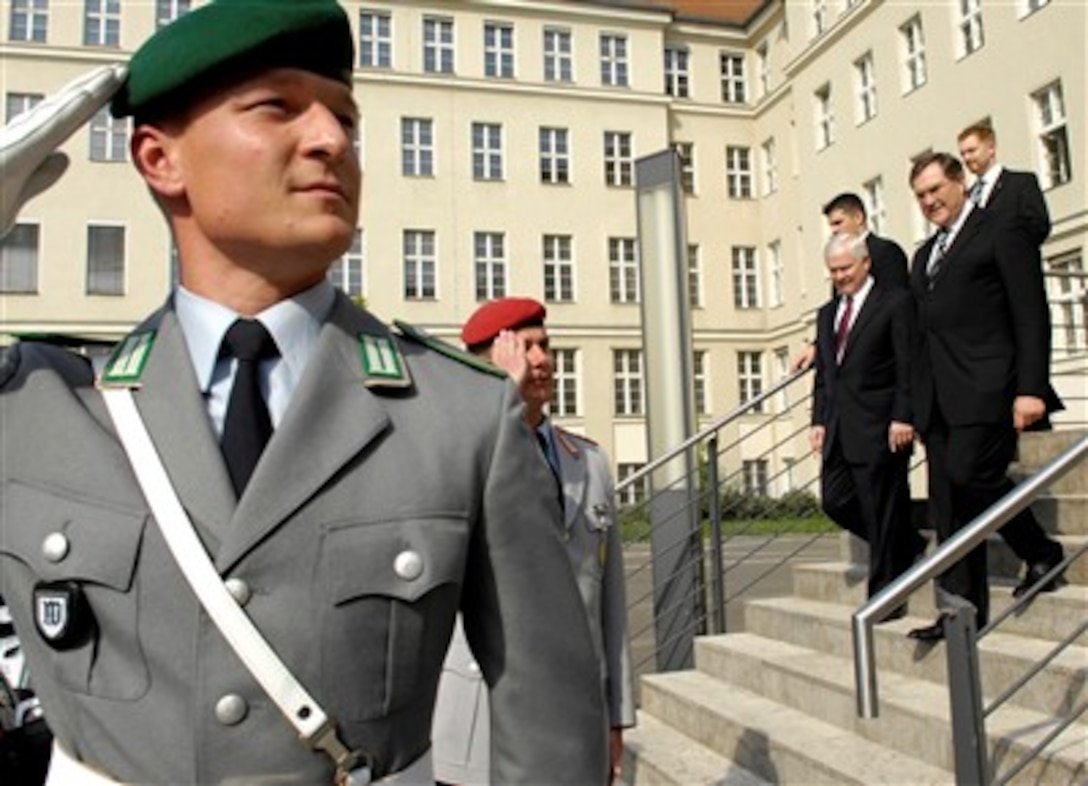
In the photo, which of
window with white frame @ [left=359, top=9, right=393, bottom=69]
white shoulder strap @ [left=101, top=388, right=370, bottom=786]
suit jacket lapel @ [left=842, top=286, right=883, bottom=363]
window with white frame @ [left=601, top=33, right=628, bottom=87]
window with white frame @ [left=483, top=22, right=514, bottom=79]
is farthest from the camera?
window with white frame @ [left=601, top=33, right=628, bottom=87]

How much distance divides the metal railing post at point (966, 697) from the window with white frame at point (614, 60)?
31.2 metres

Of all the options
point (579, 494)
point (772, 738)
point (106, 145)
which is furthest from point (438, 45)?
point (579, 494)

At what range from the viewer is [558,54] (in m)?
31.8

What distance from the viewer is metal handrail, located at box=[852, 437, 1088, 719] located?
268 centimetres

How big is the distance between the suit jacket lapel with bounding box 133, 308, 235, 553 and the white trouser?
0.28 metres

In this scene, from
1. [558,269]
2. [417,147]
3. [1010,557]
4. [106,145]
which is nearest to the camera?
[1010,557]

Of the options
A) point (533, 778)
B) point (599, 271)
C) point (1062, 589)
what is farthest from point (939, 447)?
point (599, 271)

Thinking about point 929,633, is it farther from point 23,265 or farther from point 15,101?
point 15,101

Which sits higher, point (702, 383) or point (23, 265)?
point (23, 265)

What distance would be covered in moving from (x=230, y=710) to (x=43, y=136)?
27.5 inches

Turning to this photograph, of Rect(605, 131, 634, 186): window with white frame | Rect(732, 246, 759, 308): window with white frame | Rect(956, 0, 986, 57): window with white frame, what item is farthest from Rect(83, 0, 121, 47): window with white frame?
Rect(956, 0, 986, 57): window with white frame

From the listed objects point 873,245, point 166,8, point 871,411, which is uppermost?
point 166,8

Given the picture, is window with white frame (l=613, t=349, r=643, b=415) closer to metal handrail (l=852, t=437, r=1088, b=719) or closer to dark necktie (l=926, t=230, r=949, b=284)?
dark necktie (l=926, t=230, r=949, b=284)

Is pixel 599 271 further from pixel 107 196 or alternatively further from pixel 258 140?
pixel 258 140
